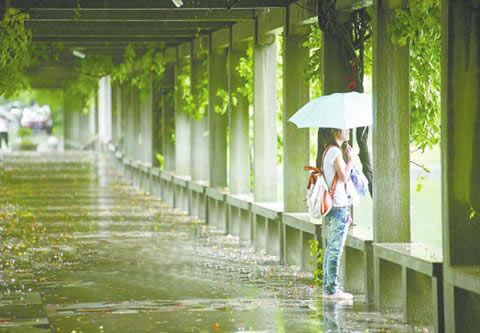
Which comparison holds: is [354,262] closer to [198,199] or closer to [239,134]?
[239,134]

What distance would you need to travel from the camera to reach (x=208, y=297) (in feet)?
35.4

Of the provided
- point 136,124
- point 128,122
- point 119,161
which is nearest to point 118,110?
point 119,161

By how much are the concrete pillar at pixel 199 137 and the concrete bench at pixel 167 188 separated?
1851 mm

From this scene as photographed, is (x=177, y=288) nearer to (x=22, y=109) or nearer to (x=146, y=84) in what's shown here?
(x=146, y=84)

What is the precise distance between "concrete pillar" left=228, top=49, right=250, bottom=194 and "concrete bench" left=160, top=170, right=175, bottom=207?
535 cm

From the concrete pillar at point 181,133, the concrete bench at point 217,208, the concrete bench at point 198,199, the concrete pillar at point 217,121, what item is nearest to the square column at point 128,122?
the concrete pillar at point 181,133

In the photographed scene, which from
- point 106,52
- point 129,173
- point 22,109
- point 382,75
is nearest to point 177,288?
point 382,75

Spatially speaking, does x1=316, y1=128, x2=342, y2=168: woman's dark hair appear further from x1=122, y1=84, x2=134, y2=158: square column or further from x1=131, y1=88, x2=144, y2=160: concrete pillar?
x1=122, y1=84, x2=134, y2=158: square column

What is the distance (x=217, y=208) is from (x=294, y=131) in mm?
4607

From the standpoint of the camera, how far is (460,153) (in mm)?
8406

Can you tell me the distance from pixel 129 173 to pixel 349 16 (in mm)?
19548

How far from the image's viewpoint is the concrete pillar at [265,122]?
1535 cm

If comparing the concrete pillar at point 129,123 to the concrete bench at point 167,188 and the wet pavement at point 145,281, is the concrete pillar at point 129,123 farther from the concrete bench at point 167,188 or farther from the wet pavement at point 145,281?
the wet pavement at point 145,281

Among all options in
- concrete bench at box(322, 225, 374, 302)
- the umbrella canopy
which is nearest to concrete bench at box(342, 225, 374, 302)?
concrete bench at box(322, 225, 374, 302)
